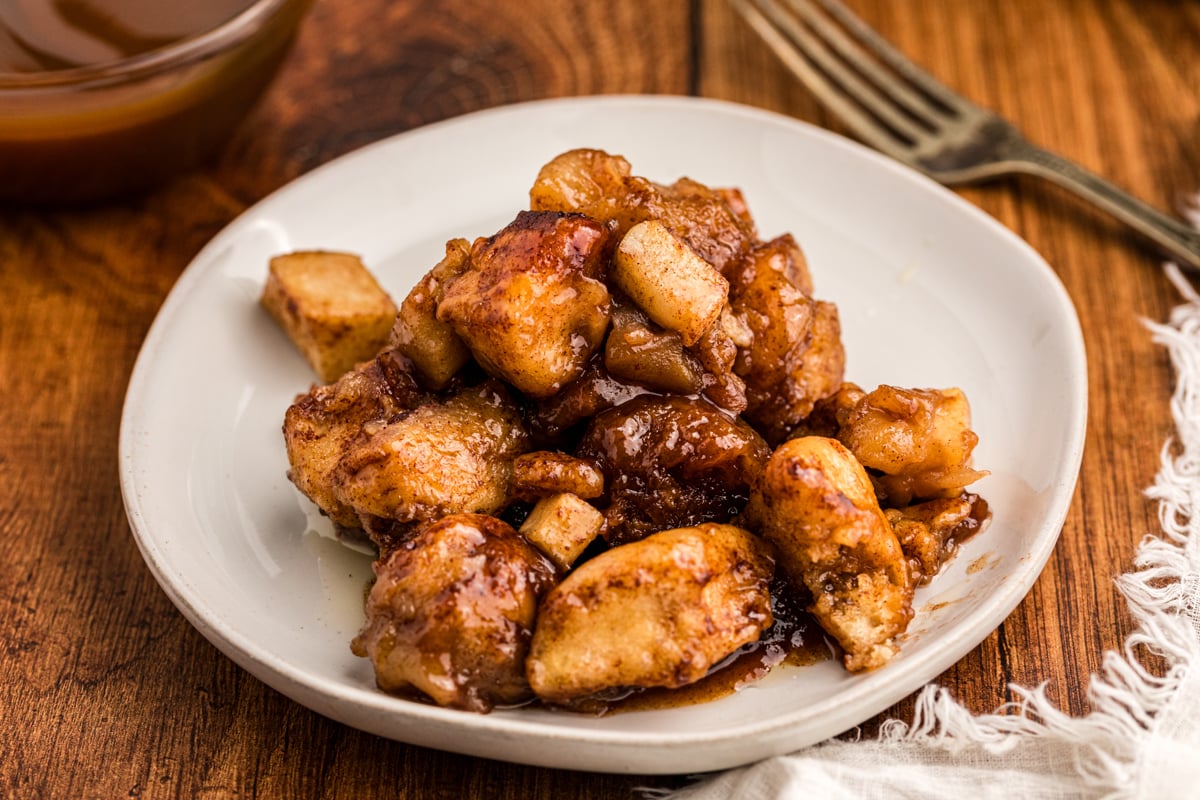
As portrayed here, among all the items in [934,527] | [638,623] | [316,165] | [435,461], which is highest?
[934,527]

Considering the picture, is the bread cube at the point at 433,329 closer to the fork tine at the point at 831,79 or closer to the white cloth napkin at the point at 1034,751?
the white cloth napkin at the point at 1034,751

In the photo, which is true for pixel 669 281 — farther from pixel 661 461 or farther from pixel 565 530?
pixel 565 530

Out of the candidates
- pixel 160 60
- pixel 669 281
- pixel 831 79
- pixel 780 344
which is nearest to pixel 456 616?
pixel 669 281

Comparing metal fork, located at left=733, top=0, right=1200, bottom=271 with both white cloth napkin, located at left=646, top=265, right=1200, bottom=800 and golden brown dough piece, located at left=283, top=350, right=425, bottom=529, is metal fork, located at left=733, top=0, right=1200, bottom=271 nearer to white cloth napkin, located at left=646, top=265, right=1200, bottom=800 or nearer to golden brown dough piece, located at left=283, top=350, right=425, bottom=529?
white cloth napkin, located at left=646, top=265, right=1200, bottom=800

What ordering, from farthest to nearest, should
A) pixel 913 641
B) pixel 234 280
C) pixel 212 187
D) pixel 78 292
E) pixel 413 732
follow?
pixel 212 187, pixel 78 292, pixel 234 280, pixel 913 641, pixel 413 732

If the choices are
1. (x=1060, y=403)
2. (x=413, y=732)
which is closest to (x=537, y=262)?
(x=413, y=732)

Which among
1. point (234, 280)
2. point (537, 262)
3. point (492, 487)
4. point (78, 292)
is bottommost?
point (78, 292)

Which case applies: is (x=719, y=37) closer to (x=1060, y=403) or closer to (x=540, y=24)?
(x=540, y=24)

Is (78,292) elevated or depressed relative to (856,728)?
depressed
